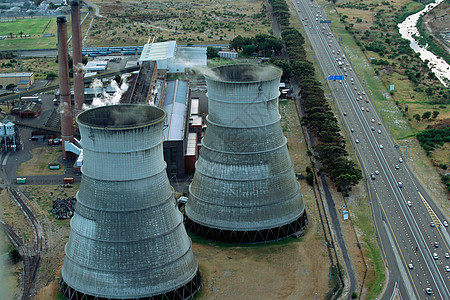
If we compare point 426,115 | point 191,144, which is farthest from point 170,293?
point 426,115

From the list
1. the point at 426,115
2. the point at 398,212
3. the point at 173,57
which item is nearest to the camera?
the point at 398,212

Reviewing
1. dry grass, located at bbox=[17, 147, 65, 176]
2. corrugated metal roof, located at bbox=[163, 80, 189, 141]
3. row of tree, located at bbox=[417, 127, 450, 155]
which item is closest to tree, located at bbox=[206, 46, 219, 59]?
corrugated metal roof, located at bbox=[163, 80, 189, 141]

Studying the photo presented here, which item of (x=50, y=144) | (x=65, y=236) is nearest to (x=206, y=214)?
(x=65, y=236)

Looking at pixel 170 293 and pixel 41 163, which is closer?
pixel 170 293

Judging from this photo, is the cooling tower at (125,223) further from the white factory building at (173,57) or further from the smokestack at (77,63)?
the white factory building at (173,57)

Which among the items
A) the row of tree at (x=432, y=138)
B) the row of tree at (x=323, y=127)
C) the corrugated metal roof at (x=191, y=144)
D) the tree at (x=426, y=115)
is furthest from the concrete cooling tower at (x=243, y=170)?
the tree at (x=426, y=115)

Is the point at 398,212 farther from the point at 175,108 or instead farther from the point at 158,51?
the point at 158,51

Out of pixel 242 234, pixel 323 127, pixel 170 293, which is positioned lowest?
pixel 323 127
